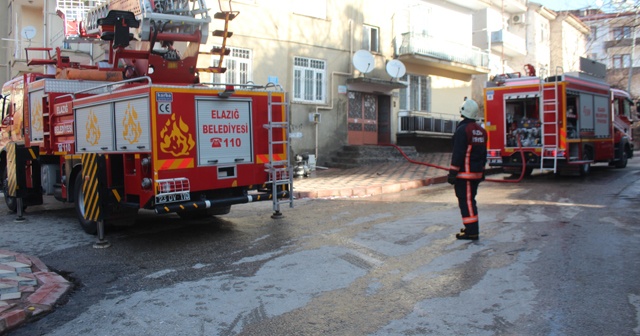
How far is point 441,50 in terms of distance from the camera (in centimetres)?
2298

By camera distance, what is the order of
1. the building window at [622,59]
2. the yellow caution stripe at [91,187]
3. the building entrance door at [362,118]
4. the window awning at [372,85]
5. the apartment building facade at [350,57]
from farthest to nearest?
the building window at [622,59] < the building entrance door at [362,118] < the window awning at [372,85] < the apartment building facade at [350,57] < the yellow caution stripe at [91,187]

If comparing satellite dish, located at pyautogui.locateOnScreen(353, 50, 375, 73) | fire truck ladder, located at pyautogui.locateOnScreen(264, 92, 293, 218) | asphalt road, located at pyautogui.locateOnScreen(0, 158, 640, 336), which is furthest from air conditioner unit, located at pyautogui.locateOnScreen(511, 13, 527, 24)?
fire truck ladder, located at pyautogui.locateOnScreen(264, 92, 293, 218)

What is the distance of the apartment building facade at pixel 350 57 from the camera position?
1719 cm

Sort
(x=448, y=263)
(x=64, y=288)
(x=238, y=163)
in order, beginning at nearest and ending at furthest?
(x=64, y=288) < (x=448, y=263) < (x=238, y=163)

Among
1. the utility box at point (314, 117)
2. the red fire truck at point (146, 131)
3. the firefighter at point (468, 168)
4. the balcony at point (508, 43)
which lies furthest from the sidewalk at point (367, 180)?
the balcony at point (508, 43)

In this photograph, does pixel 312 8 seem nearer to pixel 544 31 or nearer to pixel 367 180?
pixel 367 180

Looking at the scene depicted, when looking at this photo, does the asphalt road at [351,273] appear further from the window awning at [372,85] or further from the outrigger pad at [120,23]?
the window awning at [372,85]

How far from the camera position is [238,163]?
A: 308 inches

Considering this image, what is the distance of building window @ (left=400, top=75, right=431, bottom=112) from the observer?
2317 centimetres

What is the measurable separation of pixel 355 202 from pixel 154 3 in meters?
5.61

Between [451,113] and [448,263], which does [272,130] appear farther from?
[451,113]

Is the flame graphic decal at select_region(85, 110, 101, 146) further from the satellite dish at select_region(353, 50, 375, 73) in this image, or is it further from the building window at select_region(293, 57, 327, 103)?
the satellite dish at select_region(353, 50, 375, 73)

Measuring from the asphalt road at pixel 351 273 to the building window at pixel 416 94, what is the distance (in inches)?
544

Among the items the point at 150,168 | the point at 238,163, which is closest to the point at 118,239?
the point at 150,168
